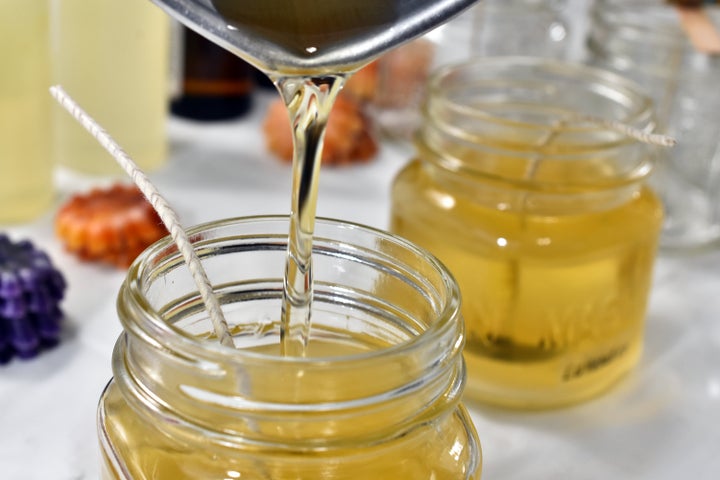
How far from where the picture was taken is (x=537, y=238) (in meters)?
0.58

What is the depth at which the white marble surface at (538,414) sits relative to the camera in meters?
0.55

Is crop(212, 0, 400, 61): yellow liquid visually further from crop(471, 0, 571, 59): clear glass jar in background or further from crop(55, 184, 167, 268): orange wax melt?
crop(471, 0, 571, 59): clear glass jar in background

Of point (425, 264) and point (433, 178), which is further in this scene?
point (433, 178)

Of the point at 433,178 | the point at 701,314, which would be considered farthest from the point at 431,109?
the point at 701,314

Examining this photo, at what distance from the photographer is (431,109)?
626 millimetres

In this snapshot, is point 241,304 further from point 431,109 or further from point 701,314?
point 701,314

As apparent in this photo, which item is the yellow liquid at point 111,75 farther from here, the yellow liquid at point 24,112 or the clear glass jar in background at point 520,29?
the clear glass jar in background at point 520,29

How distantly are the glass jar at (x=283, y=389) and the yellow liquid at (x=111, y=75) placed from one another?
400 millimetres

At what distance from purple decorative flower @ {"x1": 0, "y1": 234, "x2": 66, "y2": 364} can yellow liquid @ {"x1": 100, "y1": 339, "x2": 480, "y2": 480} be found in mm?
197

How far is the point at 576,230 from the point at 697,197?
1.02ft

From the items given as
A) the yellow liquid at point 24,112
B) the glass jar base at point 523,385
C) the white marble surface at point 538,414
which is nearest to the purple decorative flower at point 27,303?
the white marble surface at point 538,414

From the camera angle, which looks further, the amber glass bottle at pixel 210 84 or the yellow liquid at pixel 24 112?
the amber glass bottle at pixel 210 84

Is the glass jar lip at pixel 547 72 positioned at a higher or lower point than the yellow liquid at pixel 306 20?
lower

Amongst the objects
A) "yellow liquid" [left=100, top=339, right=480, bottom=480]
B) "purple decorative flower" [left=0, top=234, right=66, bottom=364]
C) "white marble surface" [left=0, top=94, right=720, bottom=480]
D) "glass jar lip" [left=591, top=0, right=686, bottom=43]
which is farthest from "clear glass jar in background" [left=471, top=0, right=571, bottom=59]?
"yellow liquid" [left=100, top=339, right=480, bottom=480]
